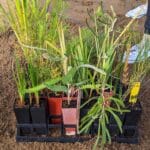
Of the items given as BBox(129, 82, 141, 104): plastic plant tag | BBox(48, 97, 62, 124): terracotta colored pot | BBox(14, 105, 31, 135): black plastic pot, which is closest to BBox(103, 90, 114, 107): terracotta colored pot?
BBox(129, 82, 141, 104): plastic plant tag

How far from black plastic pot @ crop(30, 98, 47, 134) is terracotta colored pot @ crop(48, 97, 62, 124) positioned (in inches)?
1.5

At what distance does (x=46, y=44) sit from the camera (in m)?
1.64

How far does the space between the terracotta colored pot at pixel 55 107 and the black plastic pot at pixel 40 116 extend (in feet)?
0.13

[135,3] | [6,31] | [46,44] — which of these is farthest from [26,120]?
[135,3]

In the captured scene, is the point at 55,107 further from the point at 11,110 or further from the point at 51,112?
the point at 11,110

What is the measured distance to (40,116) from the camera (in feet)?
5.50

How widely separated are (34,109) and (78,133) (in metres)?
0.24

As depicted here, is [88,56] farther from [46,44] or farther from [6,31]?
[6,31]

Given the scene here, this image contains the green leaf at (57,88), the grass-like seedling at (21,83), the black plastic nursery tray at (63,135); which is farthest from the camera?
the black plastic nursery tray at (63,135)

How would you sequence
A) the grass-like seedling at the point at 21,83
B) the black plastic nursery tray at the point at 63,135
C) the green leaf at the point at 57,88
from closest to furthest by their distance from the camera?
the green leaf at the point at 57,88 < the grass-like seedling at the point at 21,83 < the black plastic nursery tray at the point at 63,135

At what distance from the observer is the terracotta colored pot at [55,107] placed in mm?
1690

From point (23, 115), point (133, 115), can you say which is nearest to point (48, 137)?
point (23, 115)

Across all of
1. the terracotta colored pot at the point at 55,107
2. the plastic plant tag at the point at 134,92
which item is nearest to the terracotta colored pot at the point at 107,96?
the plastic plant tag at the point at 134,92

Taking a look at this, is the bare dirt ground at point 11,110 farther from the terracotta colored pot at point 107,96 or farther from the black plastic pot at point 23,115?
the terracotta colored pot at point 107,96
